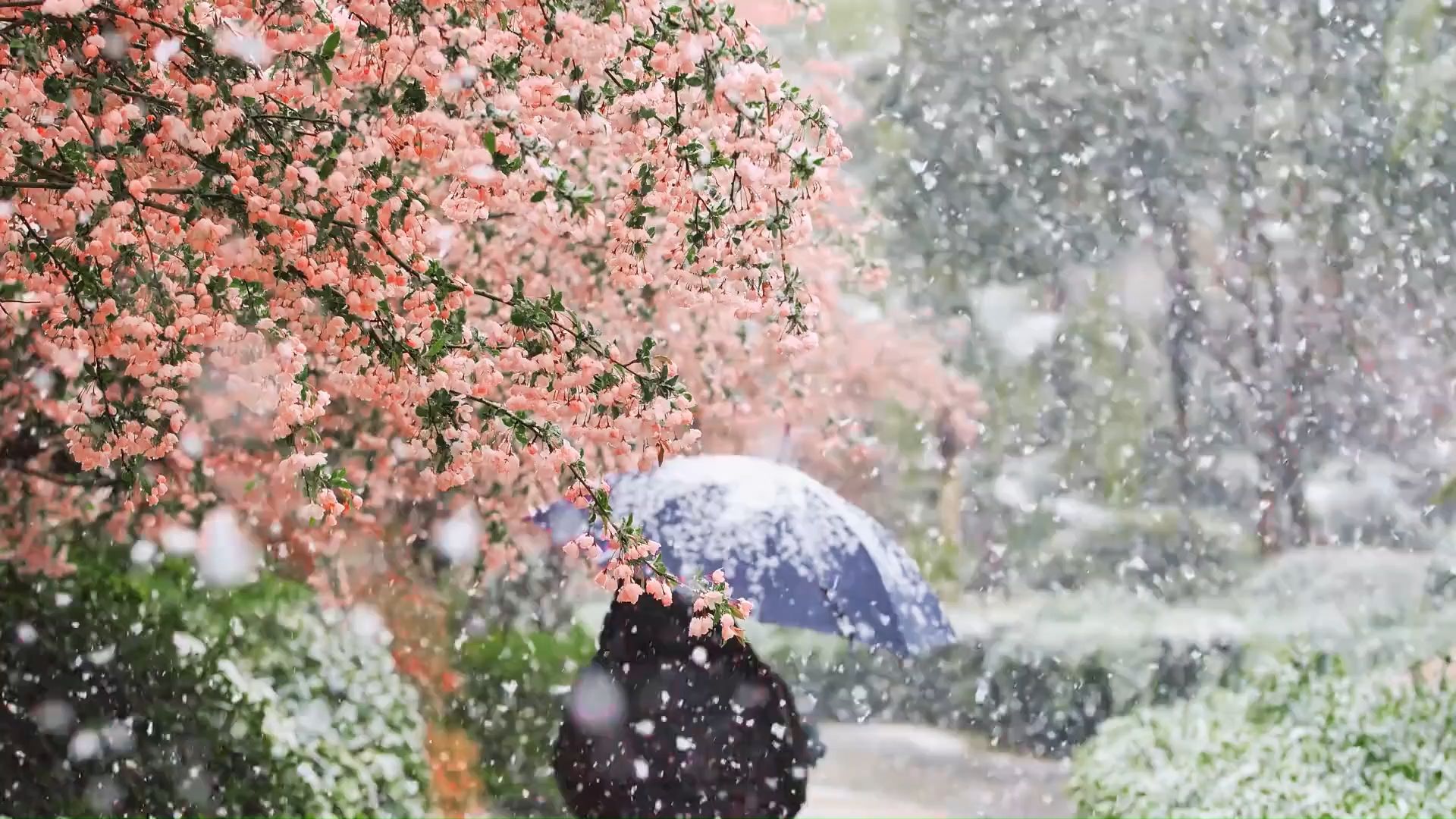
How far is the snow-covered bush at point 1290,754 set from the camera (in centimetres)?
796

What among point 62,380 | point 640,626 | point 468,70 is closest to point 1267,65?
point 640,626

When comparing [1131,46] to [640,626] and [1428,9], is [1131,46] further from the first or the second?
[640,626]

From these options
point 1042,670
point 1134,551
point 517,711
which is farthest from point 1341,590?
point 517,711

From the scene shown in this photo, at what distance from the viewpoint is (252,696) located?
5.66m

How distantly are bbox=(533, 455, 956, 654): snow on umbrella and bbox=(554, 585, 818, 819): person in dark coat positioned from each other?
250 millimetres

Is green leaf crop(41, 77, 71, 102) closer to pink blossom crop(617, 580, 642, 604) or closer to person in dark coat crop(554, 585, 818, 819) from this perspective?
pink blossom crop(617, 580, 642, 604)

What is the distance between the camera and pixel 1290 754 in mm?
8492

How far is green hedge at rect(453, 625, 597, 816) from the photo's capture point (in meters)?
8.11

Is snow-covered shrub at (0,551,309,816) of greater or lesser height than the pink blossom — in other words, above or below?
above

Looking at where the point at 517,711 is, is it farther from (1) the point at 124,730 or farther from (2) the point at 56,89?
(2) the point at 56,89

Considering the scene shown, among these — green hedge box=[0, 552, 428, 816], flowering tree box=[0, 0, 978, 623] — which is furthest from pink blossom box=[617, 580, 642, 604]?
green hedge box=[0, 552, 428, 816]

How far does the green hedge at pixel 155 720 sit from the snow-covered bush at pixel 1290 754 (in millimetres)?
4343

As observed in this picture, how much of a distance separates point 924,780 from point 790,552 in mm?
5392

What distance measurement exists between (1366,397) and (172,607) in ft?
40.4
